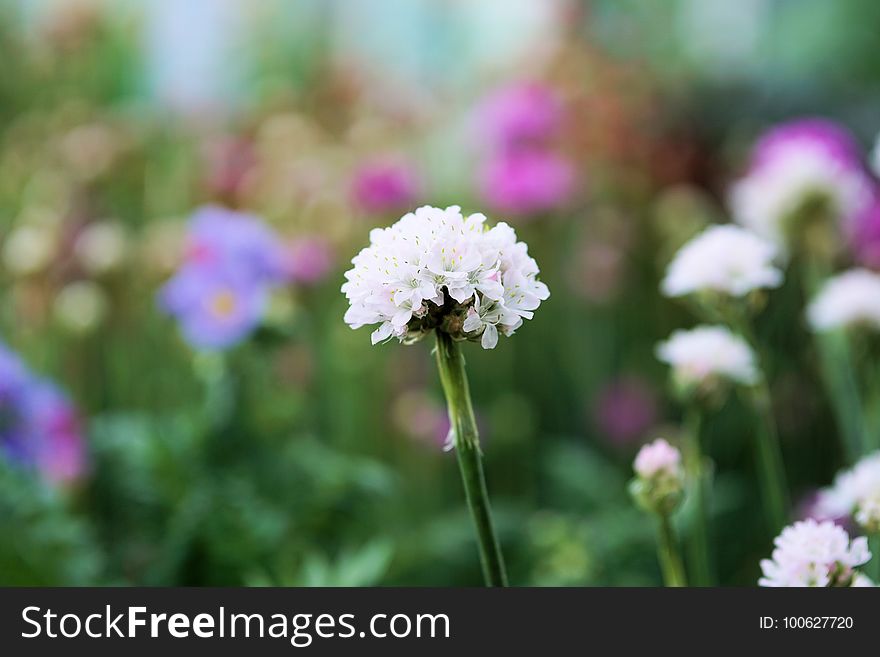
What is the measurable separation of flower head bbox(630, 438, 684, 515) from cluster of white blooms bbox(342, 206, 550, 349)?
0.15 m

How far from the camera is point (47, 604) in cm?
54

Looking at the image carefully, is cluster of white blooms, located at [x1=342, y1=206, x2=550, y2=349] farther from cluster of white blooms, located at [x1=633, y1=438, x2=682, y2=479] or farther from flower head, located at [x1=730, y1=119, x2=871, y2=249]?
flower head, located at [x1=730, y1=119, x2=871, y2=249]

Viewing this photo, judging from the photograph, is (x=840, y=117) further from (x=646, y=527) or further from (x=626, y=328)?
(x=646, y=527)

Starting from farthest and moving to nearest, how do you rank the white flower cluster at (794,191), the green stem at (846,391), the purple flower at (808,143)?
the purple flower at (808,143)
the white flower cluster at (794,191)
the green stem at (846,391)

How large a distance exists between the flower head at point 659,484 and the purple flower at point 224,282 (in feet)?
1.47

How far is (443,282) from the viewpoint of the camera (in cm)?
42

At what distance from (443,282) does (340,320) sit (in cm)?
89

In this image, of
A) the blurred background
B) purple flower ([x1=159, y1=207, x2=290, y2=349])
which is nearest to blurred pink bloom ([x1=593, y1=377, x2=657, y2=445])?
the blurred background

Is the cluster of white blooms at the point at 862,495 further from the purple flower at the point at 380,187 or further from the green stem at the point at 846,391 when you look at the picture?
the purple flower at the point at 380,187

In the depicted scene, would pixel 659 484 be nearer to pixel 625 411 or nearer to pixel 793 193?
pixel 793 193

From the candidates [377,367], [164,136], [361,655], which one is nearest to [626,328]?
[377,367]

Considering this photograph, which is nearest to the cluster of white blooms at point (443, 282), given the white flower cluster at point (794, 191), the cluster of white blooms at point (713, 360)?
the cluster of white blooms at point (713, 360)

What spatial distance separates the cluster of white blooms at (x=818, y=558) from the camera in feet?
1.50

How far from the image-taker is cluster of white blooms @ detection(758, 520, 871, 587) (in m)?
0.46
